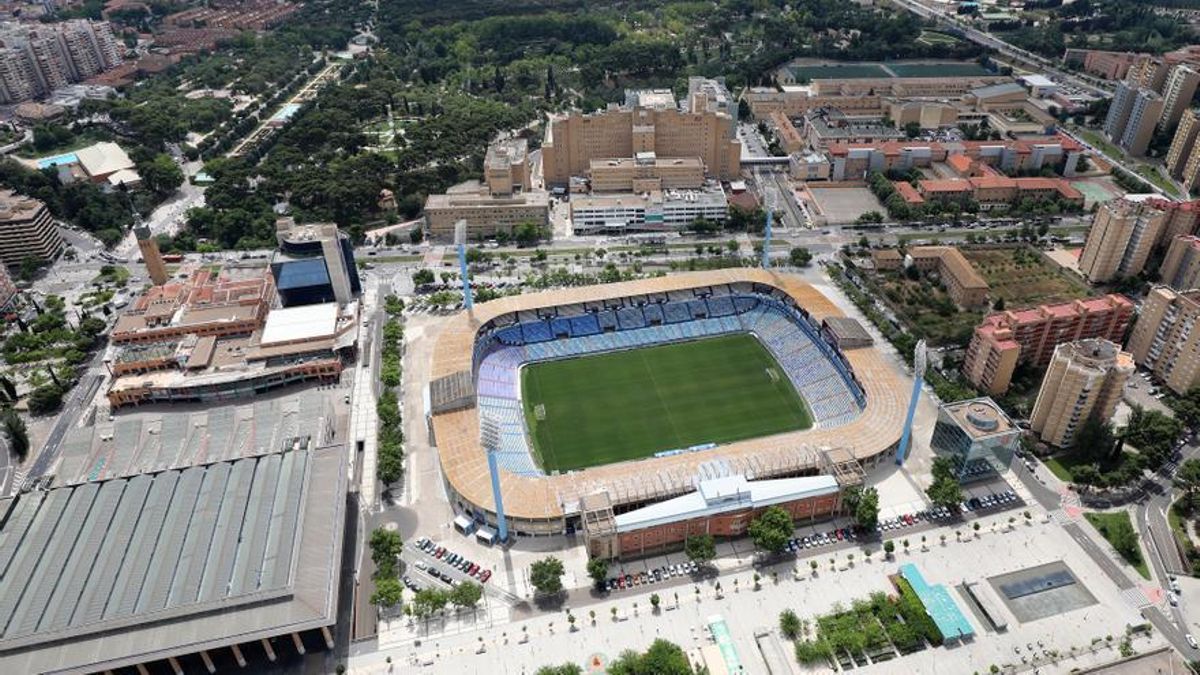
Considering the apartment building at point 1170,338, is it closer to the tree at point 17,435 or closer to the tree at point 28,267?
the tree at point 17,435

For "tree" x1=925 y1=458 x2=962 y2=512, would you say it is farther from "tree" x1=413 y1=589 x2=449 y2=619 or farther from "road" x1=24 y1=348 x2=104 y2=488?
"road" x1=24 y1=348 x2=104 y2=488

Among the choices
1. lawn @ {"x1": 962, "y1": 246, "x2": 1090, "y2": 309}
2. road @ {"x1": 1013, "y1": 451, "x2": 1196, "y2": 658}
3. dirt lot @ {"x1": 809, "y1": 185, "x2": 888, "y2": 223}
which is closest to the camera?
road @ {"x1": 1013, "y1": 451, "x2": 1196, "y2": 658}

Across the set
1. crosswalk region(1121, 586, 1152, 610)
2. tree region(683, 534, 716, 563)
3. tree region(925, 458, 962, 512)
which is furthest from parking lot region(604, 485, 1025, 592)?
crosswalk region(1121, 586, 1152, 610)

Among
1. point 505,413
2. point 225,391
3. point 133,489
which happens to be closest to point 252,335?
point 225,391

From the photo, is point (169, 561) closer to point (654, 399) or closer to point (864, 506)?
point (654, 399)

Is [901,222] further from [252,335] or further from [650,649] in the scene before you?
[252,335]

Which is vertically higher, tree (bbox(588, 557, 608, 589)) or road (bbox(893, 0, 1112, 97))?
road (bbox(893, 0, 1112, 97))

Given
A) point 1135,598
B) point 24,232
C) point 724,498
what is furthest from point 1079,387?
point 24,232
